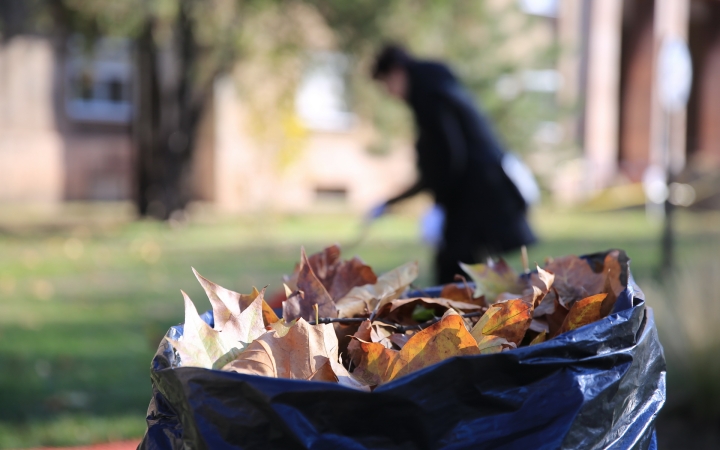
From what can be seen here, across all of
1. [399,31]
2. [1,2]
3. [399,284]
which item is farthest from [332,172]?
[399,284]

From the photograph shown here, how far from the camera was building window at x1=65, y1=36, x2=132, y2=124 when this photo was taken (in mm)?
16297

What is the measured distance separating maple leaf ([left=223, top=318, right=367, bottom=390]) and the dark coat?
9.64 feet

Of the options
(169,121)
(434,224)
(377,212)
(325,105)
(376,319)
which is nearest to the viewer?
(376,319)

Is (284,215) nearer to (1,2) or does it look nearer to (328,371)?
(1,2)

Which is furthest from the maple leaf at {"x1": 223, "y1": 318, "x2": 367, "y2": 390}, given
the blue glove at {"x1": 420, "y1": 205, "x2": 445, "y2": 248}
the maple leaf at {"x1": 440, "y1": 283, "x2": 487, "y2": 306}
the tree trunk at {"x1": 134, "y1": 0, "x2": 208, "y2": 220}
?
the tree trunk at {"x1": 134, "y1": 0, "x2": 208, "y2": 220}

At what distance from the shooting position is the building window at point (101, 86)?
642 inches

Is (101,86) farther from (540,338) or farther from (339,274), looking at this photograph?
(540,338)

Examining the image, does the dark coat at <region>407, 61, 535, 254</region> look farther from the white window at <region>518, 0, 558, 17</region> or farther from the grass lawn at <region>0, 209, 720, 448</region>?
the white window at <region>518, 0, 558, 17</region>

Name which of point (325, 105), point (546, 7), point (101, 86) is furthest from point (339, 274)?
point (546, 7)

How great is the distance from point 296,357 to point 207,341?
0.43 ft

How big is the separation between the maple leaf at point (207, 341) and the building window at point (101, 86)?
16.0 metres

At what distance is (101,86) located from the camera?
16.8 meters

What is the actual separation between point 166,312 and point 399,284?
4.82 m

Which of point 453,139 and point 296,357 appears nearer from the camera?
point 296,357
